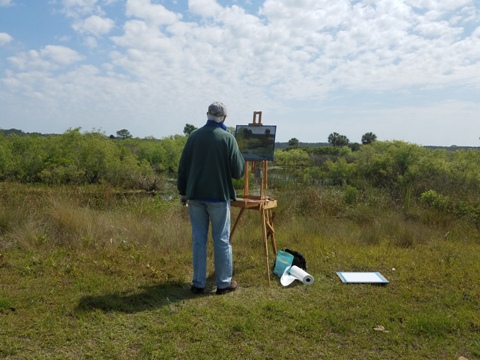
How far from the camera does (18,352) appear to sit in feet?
8.57

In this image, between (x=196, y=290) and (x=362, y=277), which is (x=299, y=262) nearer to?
(x=362, y=277)

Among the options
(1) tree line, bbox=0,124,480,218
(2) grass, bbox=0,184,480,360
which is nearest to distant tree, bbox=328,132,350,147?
(1) tree line, bbox=0,124,480,218

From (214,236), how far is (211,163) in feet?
2.16

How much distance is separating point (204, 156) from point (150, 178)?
11.8m

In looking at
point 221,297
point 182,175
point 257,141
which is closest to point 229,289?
point 221,297

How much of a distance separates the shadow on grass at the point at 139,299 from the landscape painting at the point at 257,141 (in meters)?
1.51

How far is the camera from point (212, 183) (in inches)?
138

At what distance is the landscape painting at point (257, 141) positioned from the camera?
14.2 ft

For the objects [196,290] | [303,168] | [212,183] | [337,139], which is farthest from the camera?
[337,139]

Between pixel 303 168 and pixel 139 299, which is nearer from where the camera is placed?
pixel 139 299

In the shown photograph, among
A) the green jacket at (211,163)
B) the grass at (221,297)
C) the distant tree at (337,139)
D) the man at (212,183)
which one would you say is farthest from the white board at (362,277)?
the distant tree at (337,139)

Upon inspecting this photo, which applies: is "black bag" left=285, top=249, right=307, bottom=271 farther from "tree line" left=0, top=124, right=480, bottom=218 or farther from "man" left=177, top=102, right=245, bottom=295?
"tree line" left=0, top=124, right=480, bottom=218

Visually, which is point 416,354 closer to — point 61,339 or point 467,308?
point 467,308

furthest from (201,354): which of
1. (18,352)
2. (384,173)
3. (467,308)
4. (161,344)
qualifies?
(384,173)
